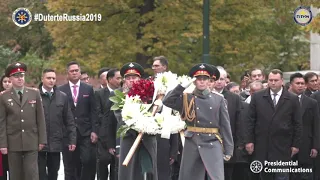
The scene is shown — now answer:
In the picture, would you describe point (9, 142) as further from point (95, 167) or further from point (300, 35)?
point (300, 35)

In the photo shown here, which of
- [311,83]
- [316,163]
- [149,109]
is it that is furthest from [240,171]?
[149,109]

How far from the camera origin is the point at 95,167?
18.5 meters

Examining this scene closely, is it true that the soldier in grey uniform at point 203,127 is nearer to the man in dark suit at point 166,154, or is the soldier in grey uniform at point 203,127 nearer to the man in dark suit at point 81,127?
the man in dark suit at point 166,154

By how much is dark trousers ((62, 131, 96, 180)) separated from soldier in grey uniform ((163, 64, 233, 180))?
14.8 ft

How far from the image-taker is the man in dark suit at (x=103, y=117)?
17891 millimetres

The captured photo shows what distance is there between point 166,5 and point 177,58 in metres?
2.02

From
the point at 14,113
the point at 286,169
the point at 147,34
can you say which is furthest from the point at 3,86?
the point at 147,34

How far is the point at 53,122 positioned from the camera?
17391 millimetres

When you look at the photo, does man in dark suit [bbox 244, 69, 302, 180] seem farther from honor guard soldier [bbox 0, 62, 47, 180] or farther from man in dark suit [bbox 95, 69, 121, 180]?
honor guard soldier [bbox 0, 62, 47, 180]

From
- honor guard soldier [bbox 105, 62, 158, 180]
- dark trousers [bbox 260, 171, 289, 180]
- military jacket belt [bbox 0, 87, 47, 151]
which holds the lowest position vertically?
dark trousers [bbox 260, 171, 289, 180]

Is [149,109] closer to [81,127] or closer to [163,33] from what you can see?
[81,127]

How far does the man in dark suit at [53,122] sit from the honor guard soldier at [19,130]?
1033mm

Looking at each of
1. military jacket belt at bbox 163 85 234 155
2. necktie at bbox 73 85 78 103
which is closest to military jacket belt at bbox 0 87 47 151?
necktie at bbox 73 85 78 103

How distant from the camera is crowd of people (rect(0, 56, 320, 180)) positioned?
46.0 feet
